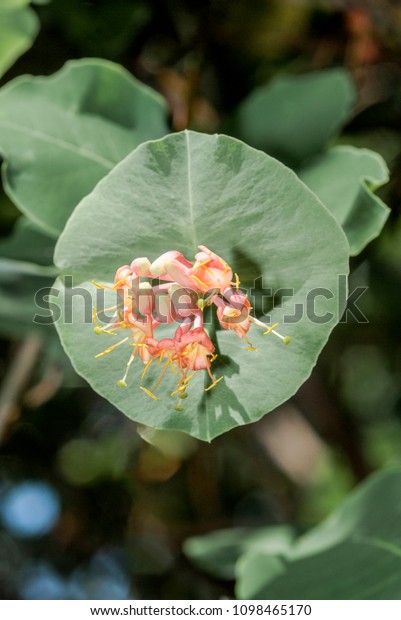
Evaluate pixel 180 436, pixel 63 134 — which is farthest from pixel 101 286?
pixel 180 436

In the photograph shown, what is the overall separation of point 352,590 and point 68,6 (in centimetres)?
87

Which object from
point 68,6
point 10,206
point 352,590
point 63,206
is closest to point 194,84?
point 68,6

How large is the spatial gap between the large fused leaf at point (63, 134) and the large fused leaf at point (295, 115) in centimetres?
15

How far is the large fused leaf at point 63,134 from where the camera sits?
0.88m

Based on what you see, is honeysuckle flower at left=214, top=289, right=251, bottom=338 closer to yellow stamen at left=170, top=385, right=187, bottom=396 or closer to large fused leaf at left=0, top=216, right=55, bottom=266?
yellow stamen at left=170, top=385, right=187, bottom=396

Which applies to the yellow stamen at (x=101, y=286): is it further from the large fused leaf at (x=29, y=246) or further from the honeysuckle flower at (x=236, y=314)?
the large fused leaf at (x=29, y=246)

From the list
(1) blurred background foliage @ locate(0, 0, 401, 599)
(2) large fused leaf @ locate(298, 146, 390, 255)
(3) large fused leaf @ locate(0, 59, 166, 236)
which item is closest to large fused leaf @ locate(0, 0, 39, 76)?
(1) blurred background foliage @ locate(0, 0, 401, 599)

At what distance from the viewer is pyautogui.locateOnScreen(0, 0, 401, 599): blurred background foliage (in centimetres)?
123

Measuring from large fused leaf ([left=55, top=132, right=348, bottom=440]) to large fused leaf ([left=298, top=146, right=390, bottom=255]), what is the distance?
0.39 feet

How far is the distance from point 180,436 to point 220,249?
3.01ft

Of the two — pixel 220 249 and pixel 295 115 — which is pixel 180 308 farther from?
pixel 295 115

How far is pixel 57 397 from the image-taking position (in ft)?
4.82

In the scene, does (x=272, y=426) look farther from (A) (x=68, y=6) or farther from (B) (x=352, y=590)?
(A) (x=68, y=6)

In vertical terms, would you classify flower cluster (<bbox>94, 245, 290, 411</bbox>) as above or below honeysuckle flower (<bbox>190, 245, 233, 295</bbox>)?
below
